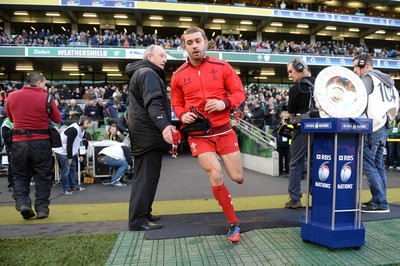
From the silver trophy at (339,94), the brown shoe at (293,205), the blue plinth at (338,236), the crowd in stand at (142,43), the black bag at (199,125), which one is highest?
the crowd in stand at (142,43)

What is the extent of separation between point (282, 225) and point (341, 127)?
1472mm

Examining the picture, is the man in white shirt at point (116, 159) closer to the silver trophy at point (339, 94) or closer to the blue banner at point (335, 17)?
the silver trophy at point (339, 94)

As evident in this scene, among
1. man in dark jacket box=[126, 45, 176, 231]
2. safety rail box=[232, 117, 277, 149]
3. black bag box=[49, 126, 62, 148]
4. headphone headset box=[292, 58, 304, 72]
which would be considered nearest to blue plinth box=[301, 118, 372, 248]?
man in dark jacket box=[126, 45, 176, 231]

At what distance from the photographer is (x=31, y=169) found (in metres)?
5.22

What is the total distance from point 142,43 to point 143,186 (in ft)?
90.2

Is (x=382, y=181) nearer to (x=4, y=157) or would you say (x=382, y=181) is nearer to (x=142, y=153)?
(x=142, y=153)

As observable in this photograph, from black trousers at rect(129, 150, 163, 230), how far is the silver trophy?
1995 mm

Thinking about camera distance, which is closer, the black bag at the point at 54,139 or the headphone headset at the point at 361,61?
the headphone headset at the point at 361,61

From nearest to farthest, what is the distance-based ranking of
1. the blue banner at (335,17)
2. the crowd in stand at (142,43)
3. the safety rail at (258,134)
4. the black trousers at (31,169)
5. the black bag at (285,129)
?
the black trousers at (31,169)
the black bag at (285,129)
the safety rail at (258,134)
the crowd in stand at (142,43)
the blue banner at (335,17)

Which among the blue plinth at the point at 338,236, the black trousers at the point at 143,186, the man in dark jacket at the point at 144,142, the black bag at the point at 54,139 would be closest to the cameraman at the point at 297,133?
the blue plinth at the point at 338,236

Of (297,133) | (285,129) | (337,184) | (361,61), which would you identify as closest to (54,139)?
(285,129)

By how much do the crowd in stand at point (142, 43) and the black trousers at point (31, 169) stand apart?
22034 millimetres

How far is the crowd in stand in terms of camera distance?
2825cm

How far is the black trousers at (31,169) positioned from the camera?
16.5 feet
